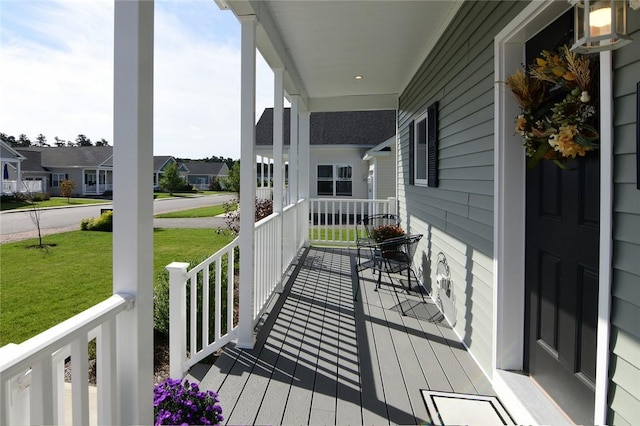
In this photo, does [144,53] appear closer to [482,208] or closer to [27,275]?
[482,208]

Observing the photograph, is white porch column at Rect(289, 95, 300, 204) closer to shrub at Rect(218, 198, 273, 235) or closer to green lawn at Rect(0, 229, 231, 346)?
shrub at Rect(218, 198, 273, 235)

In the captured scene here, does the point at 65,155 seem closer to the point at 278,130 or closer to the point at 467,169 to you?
the point at 278,130

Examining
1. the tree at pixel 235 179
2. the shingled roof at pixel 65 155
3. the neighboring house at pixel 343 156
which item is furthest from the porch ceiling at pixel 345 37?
the neighboring house at pixel 343 156

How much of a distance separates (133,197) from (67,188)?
2.14m

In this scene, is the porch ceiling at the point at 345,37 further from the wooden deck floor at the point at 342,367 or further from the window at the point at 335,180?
the window at the point at 335,180

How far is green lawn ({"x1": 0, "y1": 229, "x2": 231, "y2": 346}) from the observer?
4.37m

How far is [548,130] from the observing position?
179 cm

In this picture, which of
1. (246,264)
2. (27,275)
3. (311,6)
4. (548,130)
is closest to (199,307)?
(246,264)

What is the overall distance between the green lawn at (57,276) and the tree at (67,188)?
179 cm

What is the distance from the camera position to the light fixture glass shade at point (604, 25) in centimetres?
130

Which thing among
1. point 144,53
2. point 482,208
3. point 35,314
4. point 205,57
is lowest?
point 35,314

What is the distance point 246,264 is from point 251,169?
0.75m

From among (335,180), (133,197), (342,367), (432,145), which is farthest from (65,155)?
(335,180)

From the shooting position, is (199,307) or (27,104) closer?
(27,104)
